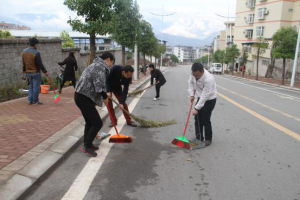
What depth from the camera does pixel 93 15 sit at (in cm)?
943

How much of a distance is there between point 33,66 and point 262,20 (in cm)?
4082

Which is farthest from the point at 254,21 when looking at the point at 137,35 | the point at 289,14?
the point at 137,35

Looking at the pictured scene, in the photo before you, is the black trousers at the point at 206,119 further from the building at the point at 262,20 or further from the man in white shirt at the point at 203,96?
the building at the point at 262,20

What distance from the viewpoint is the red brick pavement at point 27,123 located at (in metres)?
3.92

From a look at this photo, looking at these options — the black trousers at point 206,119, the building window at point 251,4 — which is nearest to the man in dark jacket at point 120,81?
the black trousers at point 206,119

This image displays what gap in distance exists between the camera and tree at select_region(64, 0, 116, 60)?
906cm

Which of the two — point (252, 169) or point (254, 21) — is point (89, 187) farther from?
point (254, 21)

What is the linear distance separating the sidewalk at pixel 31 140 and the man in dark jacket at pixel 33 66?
40 cm

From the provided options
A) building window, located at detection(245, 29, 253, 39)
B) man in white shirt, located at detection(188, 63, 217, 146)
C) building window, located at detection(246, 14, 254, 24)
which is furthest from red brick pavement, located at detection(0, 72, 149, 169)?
building window, located at detection(246, 14, 254, 24)

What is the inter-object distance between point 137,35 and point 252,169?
1560 centimetres

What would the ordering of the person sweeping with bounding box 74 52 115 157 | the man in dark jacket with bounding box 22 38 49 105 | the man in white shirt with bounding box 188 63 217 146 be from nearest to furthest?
the person sweeping with bounding box 74 52 115 157 < the man in white shirt with bounding box 188 63 217 146 < the man in dark jacket with bounding box 22 38 49 105

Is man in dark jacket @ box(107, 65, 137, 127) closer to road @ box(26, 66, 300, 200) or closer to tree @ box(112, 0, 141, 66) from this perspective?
road @ box(26, 66, 300, 200)

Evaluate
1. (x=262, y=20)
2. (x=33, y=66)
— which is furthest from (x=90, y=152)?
(x=262, y=20)

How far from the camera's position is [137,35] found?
18031 millimetres
